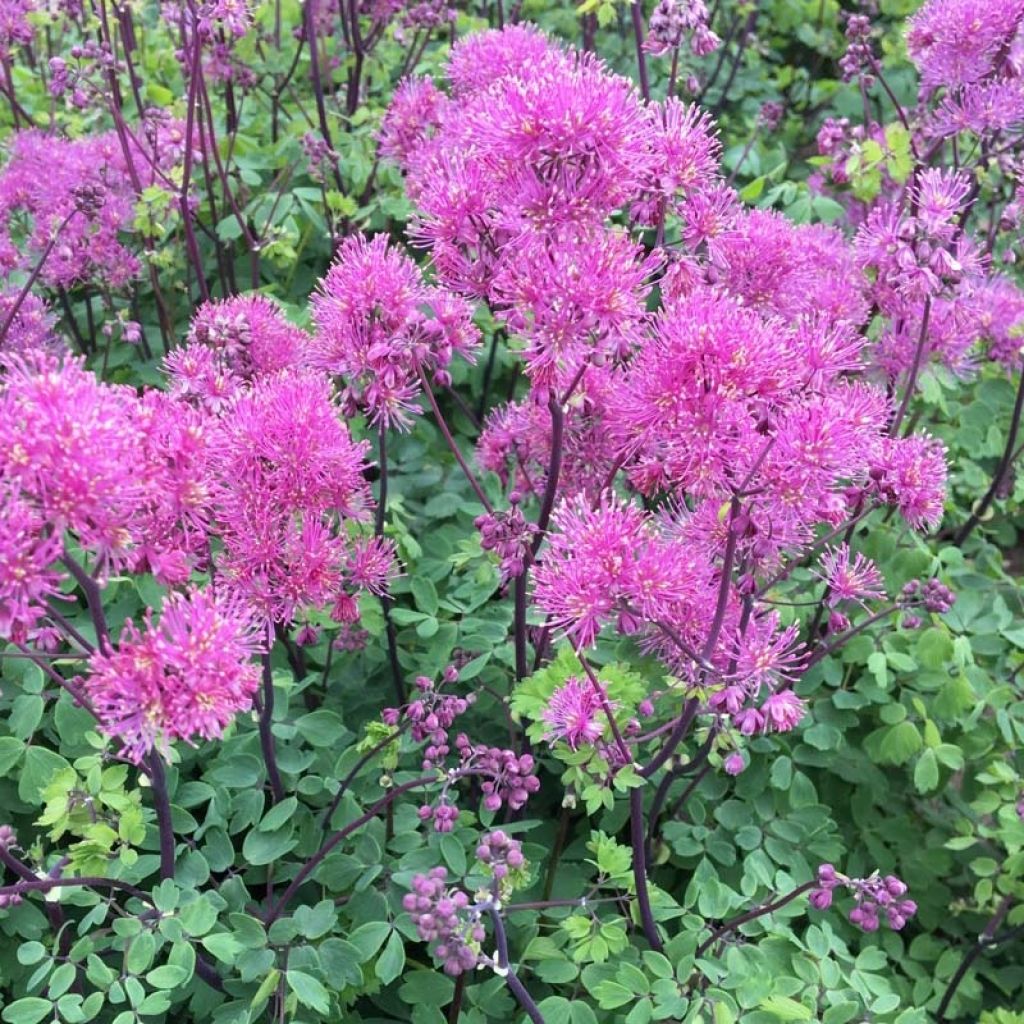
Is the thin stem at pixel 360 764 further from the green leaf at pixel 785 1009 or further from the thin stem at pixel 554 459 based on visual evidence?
the green leaf at pixel 785 1009

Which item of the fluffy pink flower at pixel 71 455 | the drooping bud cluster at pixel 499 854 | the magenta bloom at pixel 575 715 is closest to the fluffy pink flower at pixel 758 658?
the magenta bloom at pixel 575 715

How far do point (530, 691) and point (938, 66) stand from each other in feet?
6.71

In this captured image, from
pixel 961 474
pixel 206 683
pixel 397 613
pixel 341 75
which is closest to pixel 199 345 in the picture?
pixel 397 613

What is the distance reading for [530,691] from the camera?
2.09m

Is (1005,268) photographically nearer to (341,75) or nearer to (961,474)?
(961,474)

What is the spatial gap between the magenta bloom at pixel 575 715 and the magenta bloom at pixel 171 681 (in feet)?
2.04

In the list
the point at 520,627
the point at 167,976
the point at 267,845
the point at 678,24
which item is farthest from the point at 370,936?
the point at 678,24

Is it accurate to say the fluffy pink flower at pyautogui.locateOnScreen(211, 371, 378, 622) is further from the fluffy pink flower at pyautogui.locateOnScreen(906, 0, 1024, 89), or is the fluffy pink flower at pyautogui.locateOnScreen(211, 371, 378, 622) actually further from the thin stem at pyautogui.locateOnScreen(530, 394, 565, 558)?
the fluffy pink flower at pyautogui.locateOnScreen(906, 0, 1024, 89)

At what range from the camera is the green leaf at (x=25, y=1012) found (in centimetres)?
176

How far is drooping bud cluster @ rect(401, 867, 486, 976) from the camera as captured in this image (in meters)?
1.57

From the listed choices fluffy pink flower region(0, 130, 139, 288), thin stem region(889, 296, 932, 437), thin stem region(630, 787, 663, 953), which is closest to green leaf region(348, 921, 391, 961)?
thin stem region(630, 787, 663, 953)

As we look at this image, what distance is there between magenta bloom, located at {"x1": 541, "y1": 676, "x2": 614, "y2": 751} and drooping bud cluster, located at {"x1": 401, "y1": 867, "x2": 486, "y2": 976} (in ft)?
1.25

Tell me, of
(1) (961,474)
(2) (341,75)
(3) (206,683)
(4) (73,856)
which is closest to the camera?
(3) (206,683)

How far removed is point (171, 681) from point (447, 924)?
54cm
